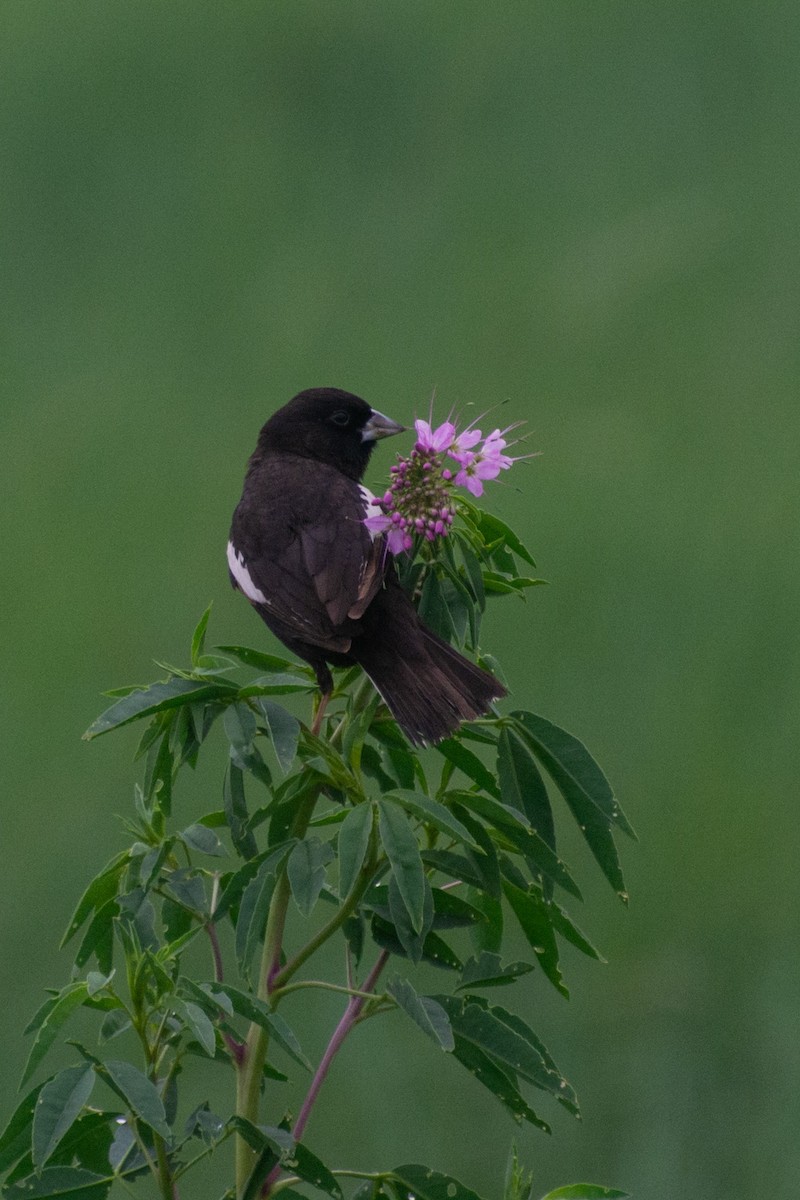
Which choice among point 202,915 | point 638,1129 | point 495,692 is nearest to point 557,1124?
point 638,1129

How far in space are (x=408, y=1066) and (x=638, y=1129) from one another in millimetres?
314

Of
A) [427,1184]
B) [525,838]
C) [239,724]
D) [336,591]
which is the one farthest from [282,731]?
[336,591]

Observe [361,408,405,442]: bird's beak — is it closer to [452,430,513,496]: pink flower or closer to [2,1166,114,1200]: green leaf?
[452,430,513,496]: pink flower

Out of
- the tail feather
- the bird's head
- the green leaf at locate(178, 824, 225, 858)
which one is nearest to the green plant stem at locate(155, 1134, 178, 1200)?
the green leaf at locate(178, 824, 225, 858)

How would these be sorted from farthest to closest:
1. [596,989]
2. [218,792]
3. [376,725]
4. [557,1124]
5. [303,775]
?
[218,792] < [596,989] < [557,1124] < [376,725] < [303,775]

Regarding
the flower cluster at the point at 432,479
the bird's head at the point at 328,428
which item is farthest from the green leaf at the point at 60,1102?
the bird's head at the point at 328,428

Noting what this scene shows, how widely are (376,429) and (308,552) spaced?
431 mm

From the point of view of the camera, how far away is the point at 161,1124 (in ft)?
2.38

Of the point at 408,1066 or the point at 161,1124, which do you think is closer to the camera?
the point at 161,1124

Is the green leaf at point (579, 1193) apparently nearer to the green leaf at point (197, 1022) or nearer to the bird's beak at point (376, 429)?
the green leaf at point (197, 1022)

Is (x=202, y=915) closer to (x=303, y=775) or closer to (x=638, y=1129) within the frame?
(x=303, y=775)

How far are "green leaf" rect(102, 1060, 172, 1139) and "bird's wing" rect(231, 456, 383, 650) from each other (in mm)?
447

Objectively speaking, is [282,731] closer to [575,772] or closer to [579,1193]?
[575,772]

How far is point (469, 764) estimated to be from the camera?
3.11 feet
